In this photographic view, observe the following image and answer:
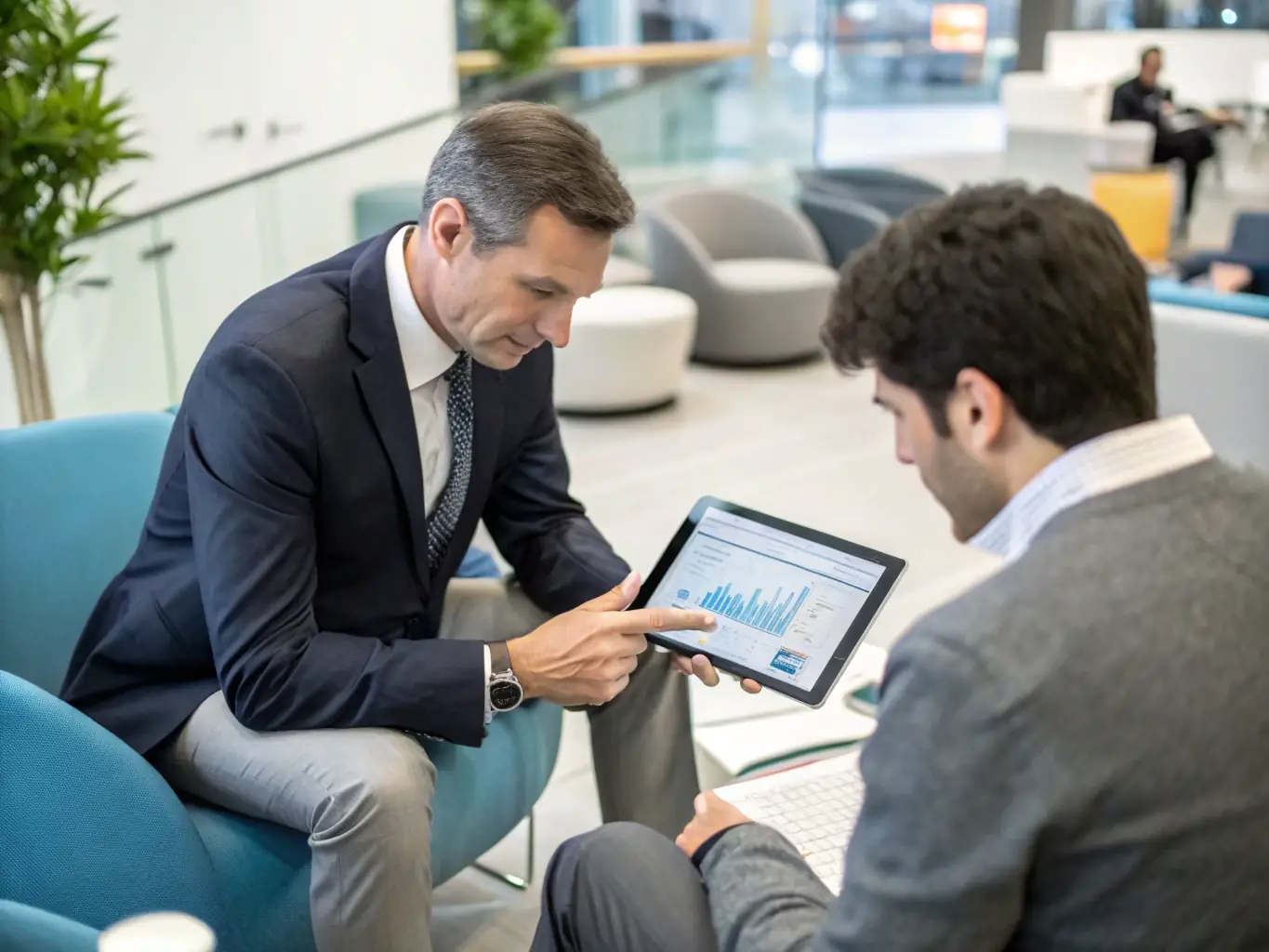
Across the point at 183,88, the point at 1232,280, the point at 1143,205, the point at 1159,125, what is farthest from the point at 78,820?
the point at 1159,125

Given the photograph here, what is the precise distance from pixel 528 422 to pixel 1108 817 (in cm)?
129

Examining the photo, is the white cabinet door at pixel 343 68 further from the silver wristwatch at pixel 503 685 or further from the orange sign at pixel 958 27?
the orange sign at pixel 958 27

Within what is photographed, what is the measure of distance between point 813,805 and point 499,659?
1.55ft

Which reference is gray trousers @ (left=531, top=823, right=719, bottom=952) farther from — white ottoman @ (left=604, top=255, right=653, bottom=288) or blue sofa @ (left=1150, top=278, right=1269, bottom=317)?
white ottoman @ (left=604, top=255, right=653, bottom=288)

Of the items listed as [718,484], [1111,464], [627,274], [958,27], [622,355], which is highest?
[958,27]

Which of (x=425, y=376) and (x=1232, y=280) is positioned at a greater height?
(x=425, y=376)

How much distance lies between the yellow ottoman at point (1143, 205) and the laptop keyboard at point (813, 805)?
7000 millimetres

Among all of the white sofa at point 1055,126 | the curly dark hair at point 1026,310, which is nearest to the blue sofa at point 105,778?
the curly dark hair at point 1026,310

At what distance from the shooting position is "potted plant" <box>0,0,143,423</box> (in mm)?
2924

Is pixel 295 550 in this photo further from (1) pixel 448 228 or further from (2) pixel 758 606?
(2) pixel 758 606

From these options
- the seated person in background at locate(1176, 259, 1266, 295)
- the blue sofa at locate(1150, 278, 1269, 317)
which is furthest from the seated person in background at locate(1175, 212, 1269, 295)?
the blue sofa at locate(1150, 278, 1269, 317)

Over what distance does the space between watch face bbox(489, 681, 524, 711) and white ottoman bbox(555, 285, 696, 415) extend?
318cm

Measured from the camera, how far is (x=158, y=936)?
94 cm

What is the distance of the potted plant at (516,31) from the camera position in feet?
25.0
